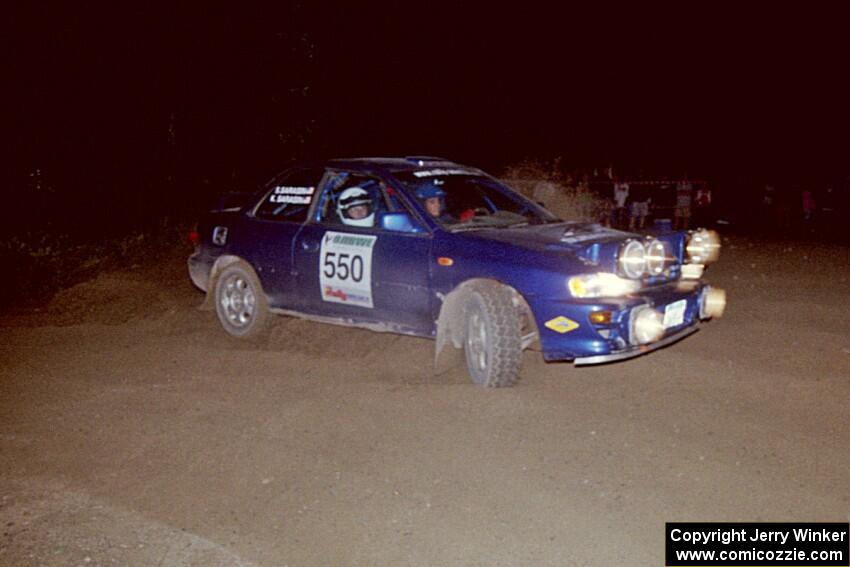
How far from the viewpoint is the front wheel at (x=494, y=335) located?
5500 mm

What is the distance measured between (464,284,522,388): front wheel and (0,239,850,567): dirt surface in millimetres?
131

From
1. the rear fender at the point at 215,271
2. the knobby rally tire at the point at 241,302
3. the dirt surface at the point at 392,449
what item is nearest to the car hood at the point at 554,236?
the dirt surface at the point at 392,449

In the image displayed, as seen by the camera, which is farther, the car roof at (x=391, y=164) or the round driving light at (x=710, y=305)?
the car roof at (x=391, y=164)

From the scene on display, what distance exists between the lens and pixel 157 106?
51.5 ft

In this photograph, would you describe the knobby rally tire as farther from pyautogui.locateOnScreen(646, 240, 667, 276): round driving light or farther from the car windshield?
pyautogui.locateOnScreen(646, 240, 667, 276): round driving light

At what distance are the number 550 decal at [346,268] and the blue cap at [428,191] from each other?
464mm

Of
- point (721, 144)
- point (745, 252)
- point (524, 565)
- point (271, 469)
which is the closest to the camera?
point (524, 565)

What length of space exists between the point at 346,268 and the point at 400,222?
2.09 ft

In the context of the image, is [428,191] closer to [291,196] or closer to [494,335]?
[291,196]

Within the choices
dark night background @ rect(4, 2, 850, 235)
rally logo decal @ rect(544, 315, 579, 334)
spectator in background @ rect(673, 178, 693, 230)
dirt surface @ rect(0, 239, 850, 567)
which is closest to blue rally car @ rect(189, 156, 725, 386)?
rally logo decal @ rect(544, 315, 579, 334)

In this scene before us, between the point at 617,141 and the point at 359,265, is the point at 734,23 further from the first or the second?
the point at 359,265

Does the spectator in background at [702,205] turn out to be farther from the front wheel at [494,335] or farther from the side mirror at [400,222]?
the front wheel at [494,335]

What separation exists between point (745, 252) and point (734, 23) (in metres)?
26.6

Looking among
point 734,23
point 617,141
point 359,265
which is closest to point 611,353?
point 359,265
